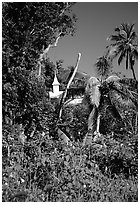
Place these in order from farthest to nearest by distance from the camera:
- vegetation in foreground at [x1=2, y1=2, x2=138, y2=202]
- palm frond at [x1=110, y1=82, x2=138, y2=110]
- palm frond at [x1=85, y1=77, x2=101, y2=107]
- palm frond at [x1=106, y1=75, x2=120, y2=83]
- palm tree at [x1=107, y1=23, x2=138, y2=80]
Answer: palm tree at [x1=107, y1=23, x2=138, y2=80] < palm frond at [x1=106, y1=75, x2=120, y2=83] < palm frond at [x1=110, y1=82, x2=138, y2=110] < palm frond at [x1=85, y1=77, x2=101, y2=107] < vegetation in foreground at [x1=2, y1=2, x2=138, y2=202]

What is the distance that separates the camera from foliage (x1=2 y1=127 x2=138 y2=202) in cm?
477

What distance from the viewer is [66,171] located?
527 centimetres

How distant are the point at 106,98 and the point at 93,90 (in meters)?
0.47

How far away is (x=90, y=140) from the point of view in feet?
24.5

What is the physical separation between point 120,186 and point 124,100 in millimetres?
4768

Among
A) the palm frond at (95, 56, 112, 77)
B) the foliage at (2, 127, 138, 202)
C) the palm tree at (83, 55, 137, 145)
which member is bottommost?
the foliage at (2, 127, 138, 202)

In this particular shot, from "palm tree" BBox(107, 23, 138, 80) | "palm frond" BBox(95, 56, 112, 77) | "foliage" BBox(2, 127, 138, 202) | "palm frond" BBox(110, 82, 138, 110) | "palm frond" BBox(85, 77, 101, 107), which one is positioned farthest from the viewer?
"palm tree" BBox(107, 23, 138, 80)

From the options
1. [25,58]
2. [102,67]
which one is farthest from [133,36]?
[25,58]

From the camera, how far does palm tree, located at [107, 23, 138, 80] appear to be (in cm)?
1903

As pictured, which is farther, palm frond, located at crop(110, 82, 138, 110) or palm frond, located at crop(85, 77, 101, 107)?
palm frond, located at crop(110, 82, 138, 110)

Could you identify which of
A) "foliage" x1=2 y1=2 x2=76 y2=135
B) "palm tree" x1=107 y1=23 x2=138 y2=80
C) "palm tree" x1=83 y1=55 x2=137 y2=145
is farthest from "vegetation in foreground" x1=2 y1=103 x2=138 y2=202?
"palm tree" x1=107 y1=23 x2=138 y2=80

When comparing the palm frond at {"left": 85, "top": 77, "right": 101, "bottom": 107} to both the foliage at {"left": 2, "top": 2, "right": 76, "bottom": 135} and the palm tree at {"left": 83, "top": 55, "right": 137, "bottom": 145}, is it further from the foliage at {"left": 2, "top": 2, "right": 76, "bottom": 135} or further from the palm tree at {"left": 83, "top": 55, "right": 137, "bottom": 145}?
the foliage at {"left": 2, "top": 2, "right": 76, "bottom": 135}

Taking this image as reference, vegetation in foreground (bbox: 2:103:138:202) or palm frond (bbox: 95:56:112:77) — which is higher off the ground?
palm frond (bbox: 95:56:112:77)

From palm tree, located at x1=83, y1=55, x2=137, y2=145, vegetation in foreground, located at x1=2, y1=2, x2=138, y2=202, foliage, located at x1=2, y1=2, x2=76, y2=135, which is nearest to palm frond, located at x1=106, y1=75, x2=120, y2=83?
palm tree, located at x1=83, y1=55, x2=137, y2=145
